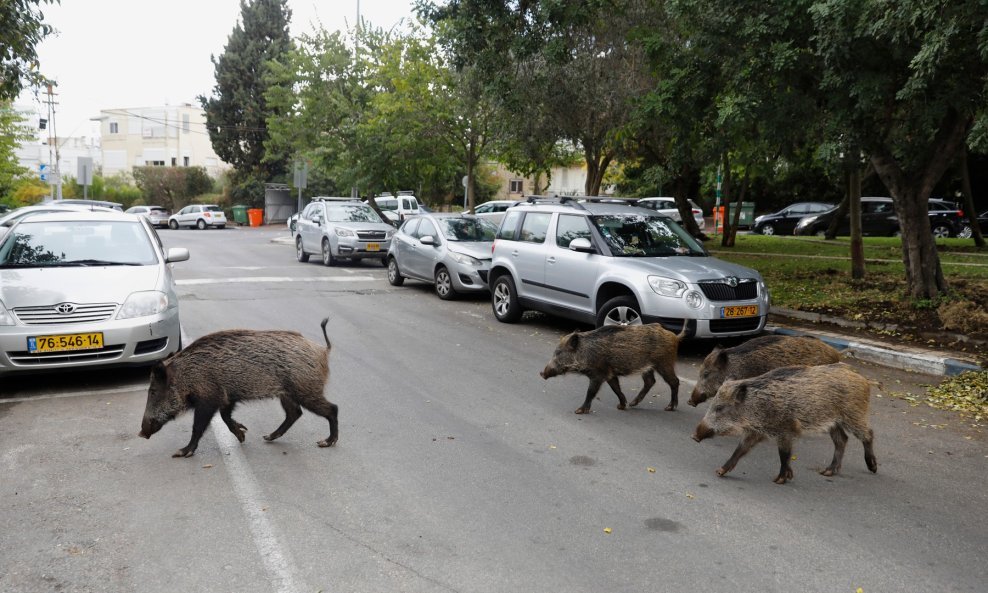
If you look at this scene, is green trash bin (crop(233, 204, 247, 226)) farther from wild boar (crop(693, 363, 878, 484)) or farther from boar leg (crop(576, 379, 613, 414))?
wild boar (crop(693, 363, 878, 484))

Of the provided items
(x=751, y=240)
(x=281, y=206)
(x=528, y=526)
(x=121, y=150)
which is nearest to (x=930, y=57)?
(x=528, y=526)

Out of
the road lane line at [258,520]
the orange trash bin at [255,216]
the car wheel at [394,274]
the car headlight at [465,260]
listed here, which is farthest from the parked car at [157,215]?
the road lane line at [258,520]

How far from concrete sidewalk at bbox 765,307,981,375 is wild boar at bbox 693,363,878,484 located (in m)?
3.91

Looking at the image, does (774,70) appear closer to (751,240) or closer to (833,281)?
(833,281)

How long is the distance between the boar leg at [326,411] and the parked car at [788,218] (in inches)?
1214

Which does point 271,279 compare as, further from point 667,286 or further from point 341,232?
point 667,286

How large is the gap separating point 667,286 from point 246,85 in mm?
49221

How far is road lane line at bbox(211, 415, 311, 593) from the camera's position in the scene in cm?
384

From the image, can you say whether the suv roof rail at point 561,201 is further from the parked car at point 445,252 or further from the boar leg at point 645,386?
the boar leg at point 645,386

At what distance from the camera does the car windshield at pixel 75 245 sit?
813cm

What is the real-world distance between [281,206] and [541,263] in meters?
43.9

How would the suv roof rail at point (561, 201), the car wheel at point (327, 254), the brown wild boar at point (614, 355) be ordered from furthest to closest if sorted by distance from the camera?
the car wheel at point (327, 254) → the suv roof rail at point (561, 201) → the brown wild boar at point (614, 355)

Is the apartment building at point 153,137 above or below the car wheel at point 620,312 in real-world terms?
above

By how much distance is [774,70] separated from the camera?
1038cm
